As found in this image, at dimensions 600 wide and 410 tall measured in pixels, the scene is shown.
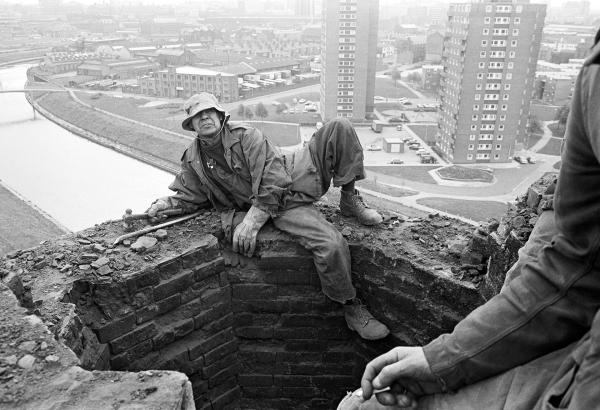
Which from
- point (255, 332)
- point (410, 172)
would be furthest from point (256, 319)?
point (410, 172)

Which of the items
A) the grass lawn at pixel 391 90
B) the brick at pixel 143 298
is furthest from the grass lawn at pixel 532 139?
A: the brick at pixel 143 298

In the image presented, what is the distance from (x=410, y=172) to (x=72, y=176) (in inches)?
599

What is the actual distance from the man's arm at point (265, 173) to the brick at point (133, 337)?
3.87 ft

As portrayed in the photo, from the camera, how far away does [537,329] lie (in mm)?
1542

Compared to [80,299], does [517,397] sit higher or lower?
higher

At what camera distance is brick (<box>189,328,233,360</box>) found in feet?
13.0

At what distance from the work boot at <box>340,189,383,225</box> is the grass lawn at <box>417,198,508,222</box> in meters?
14.7

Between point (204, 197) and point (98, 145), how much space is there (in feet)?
87.3

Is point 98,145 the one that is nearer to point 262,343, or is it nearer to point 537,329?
point 262,343

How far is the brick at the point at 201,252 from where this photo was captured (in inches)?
151

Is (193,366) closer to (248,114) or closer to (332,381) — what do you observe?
(332,381)

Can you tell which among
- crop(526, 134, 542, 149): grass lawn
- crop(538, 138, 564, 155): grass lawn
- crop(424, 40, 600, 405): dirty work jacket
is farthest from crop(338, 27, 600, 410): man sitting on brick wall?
crop(526, 134, 542, 149): grass lawn

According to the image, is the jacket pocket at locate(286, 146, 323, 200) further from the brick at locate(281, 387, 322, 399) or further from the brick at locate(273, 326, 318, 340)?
the brick at locate(281, 387, 322, 399)

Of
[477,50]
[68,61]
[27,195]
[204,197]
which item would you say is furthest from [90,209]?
[68,61]
